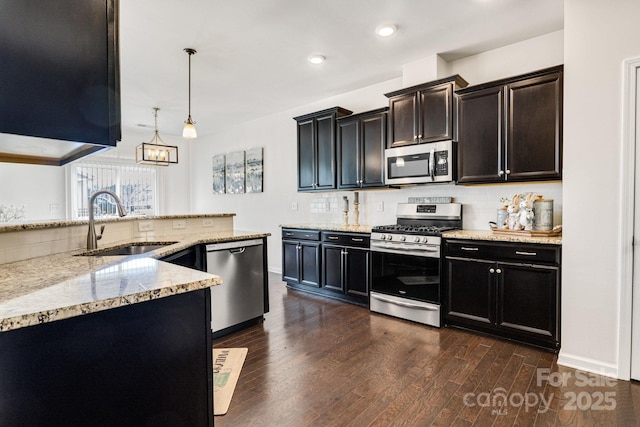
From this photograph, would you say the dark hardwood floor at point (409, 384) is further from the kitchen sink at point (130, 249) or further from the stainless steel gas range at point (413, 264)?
the kitchen sink at point (130, 249)

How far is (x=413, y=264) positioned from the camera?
335 centimetres

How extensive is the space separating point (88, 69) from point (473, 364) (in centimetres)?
281

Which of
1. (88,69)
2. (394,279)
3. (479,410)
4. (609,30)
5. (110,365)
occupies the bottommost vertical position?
(479,410)

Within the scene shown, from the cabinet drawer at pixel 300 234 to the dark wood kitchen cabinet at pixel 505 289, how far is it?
1.68 meters

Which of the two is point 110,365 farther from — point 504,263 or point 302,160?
point 302,160

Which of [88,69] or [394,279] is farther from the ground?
[88,69]

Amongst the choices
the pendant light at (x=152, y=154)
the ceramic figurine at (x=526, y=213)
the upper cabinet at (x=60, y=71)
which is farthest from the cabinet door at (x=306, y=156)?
the upper cabinet at (x=60, y=71)

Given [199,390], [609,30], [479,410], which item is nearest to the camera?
[199,390]

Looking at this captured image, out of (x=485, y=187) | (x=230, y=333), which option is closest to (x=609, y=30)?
(x=485, y=187)

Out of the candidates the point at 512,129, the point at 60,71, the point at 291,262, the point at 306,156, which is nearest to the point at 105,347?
the point at 60,71

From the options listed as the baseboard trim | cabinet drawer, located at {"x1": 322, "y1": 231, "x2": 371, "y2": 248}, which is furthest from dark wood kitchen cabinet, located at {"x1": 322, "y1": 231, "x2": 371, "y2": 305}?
the baseboard trim

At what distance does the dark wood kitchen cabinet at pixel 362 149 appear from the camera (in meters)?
3.87

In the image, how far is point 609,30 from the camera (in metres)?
2.24

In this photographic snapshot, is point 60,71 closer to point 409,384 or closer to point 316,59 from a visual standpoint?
point 409,384
